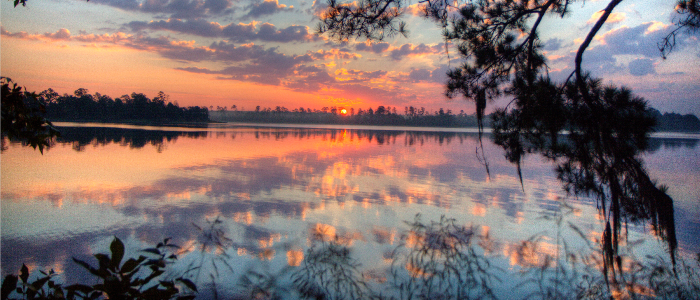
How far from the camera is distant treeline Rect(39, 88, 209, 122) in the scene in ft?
271

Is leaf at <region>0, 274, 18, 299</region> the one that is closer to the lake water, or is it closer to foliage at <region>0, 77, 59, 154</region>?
foliage at <region>0, 77, 59, 154</region>

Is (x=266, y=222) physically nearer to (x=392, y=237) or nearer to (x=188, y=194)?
(x=392, y=237)

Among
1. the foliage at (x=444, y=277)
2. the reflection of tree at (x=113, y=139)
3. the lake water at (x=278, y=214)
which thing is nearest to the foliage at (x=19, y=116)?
the lake water at (x=278, y=214)

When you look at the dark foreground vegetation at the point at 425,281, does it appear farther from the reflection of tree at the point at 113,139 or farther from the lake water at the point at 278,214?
the reflection of tree at the point at 113,139

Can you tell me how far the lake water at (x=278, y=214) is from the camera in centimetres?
533

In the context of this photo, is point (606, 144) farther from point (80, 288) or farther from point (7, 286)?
point (7, 286)

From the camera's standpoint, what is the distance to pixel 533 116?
3.68 metres

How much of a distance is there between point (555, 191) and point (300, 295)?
31.6ft

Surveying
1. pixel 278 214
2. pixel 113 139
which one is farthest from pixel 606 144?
pixel 113 139

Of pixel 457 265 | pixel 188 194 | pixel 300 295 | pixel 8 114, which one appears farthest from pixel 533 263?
pixel 188 194

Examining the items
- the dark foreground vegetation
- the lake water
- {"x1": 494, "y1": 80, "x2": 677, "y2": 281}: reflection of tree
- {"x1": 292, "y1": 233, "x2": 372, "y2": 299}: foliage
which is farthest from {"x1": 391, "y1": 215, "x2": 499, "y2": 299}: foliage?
{"x1": 494, "y1": 80, "x2": 677, "y2": 281}: reflection of tree

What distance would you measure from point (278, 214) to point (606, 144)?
6.12 meters

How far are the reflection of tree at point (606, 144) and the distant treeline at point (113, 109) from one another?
9332 centimetres

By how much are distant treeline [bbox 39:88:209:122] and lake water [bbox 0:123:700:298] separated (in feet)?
264
